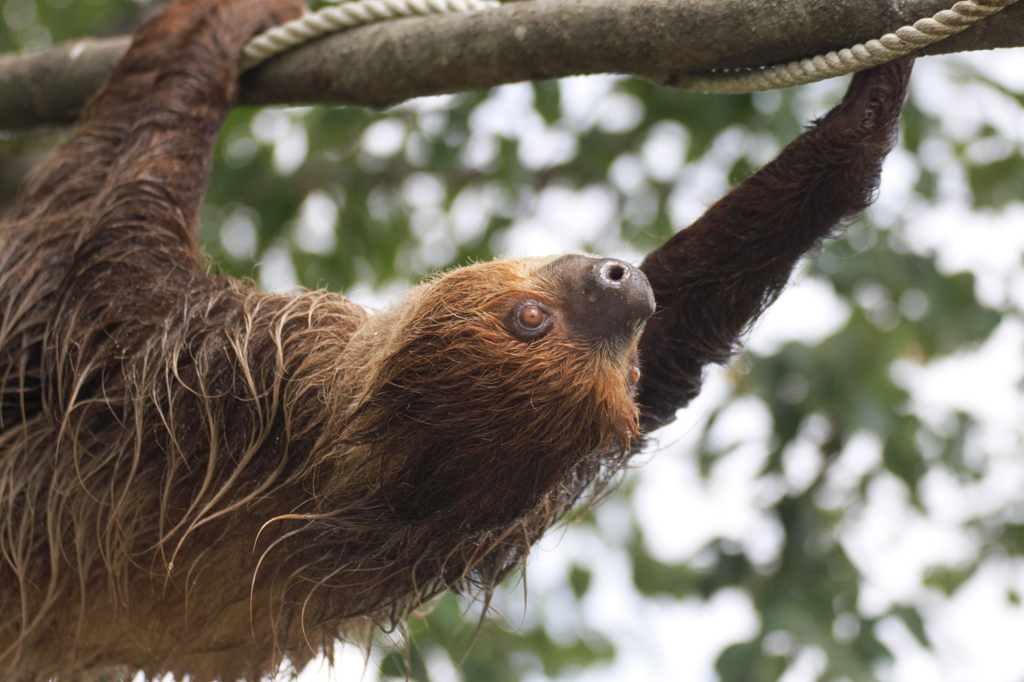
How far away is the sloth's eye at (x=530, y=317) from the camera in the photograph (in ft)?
8.01

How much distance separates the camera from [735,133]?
5.03m

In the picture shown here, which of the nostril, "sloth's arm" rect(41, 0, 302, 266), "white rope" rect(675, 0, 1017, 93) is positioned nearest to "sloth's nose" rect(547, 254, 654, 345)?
the nostril

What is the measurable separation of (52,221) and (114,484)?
109 centimetres

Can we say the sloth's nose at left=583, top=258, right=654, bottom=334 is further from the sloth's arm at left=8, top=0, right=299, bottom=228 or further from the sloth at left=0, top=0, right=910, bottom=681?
the sloth's arm at left=8, top=0, right=299, bottom=228

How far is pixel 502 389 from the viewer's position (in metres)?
2.38

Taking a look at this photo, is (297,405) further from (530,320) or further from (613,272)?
(613,272)

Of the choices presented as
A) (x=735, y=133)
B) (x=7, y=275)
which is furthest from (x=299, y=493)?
(x=735, y=133)

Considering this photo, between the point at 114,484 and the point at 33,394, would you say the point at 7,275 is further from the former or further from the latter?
the point at 114,484

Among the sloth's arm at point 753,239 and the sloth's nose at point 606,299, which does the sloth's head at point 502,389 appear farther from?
the sloth's arm at point 753,239

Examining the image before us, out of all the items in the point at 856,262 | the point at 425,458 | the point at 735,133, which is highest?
the point at 425,458

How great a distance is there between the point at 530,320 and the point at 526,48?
41.0 inches

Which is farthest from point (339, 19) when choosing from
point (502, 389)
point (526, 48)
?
point (502, 389)

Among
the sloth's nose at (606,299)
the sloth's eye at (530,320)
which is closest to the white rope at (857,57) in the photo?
the sloth's nose at (606,299)

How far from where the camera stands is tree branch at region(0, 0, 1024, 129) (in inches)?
93.4
